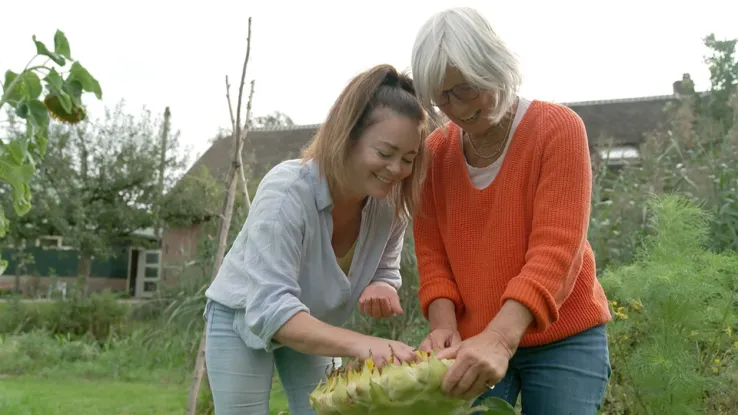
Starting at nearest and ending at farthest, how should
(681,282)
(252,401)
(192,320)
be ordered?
(252,401) → (681,282) → (192,320)

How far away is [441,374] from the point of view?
1256 millimetres

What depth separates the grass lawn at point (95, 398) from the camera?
6.20 m

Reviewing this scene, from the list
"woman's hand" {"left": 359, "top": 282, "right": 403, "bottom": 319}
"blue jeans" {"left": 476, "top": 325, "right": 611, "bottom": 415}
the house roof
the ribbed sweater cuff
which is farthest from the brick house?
the ribbed sweater cuff

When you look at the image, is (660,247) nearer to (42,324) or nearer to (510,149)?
(510,149)

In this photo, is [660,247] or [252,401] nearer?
[252,401]

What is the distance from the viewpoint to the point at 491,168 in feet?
6.53

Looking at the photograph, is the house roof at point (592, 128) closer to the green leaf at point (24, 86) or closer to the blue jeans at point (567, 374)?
the green leaf at point (24, 86)

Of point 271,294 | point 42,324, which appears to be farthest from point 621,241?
point 42,324

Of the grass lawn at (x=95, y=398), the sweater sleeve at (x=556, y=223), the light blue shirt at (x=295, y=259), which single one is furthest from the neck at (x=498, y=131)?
the grass lawn at (x=95, y=398)

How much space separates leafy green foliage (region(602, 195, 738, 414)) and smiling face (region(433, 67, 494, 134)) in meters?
1.33

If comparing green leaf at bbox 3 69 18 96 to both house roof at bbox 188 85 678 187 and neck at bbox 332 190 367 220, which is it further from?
house roof at bbox 188 85 678 187

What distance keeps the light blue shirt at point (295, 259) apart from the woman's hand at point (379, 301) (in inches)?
2.5

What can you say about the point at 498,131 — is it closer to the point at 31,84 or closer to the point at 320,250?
the point at 320,250

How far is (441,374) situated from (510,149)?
32.5 inches
